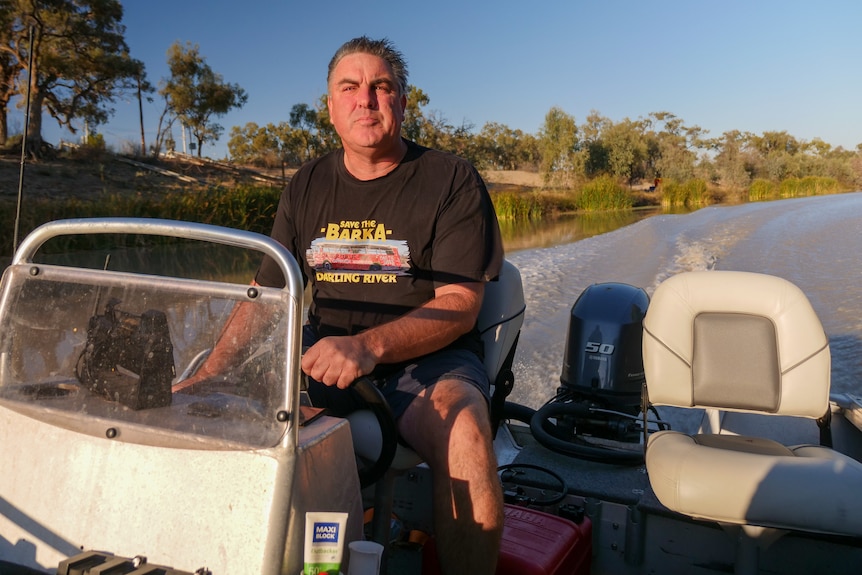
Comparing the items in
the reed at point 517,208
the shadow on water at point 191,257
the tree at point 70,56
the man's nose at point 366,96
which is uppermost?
the tree at point 70,56

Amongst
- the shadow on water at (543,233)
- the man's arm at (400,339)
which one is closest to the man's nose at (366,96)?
the man's arm at (400,339)

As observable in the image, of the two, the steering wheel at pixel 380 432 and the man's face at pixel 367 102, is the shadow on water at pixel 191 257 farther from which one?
the steering wheel at pixel 380 432

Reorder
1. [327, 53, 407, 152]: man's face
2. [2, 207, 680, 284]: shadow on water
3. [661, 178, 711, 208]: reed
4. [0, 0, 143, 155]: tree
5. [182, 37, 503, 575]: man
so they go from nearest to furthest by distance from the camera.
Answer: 1. [182, 37, 503, 575]: man
2. [327, 53, 407, 152]: man's face
3. [2, 207, 680, 284]: shadow on water
4. [0, 0, 143, 155]: tree
5. [661, 178, 711, 208]: reed

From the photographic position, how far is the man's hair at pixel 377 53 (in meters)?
2.61

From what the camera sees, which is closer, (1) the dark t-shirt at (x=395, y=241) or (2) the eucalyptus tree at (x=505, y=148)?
(1) the dark t-shirt at (x=395, y=241)

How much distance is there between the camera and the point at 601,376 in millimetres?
3430

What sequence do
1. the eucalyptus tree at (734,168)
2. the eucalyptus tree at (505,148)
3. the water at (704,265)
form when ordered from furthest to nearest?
the eucalyptus tree at (505,148), the eucalyptus tree at (734,168), the water at (704,265)

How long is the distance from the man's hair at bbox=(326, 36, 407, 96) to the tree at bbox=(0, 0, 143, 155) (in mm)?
20062

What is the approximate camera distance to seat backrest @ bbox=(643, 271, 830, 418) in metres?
2.67

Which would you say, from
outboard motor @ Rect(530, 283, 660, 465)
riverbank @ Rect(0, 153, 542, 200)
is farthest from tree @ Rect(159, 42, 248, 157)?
outboard motor @ Rect(530, 283, 660, 465)

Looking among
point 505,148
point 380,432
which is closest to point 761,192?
point 505,148

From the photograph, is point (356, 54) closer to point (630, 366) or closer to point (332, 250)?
point (332, 250)

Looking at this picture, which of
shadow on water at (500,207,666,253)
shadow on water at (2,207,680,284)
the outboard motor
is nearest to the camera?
the outboard motor

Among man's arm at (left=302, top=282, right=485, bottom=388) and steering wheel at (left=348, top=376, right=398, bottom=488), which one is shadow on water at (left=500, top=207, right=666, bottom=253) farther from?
steering wheel at (left=348, top=376, right=398, bottom=488)
